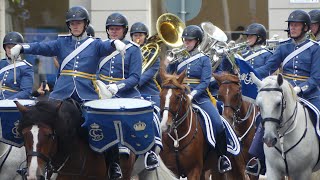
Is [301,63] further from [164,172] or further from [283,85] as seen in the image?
A: [164,172]

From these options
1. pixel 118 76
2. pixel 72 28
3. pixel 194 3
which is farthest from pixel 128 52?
pixel 194 3

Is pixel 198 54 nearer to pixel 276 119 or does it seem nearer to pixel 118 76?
pixel 118 76

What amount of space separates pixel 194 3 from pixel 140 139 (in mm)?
5686

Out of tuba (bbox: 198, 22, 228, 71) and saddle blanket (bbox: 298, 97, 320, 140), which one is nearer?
saddle blanket (bbox: 298, 97, 320, 140)

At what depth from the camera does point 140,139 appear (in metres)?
12.6

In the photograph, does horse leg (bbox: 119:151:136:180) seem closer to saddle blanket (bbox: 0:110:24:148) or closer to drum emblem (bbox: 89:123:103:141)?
drum emblem (bbox: 89:123:103:141)

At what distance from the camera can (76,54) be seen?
519 inches

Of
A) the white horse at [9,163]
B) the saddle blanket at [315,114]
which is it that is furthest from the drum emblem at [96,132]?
the saddle blanket at [315,114]

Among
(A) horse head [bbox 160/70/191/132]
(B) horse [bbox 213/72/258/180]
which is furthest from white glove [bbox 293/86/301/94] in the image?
(B) horse [bbox 213/72/258/180]

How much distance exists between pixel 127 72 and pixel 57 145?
2693 mm

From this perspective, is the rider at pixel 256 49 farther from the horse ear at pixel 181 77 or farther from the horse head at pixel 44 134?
the horse head at pixel 44 134

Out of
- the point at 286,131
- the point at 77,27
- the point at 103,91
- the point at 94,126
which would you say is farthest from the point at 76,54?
the point at 286,131

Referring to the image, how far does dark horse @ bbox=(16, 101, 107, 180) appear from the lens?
11.7 meters

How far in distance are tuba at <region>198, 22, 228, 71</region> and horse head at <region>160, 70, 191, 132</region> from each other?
6.31 feet
